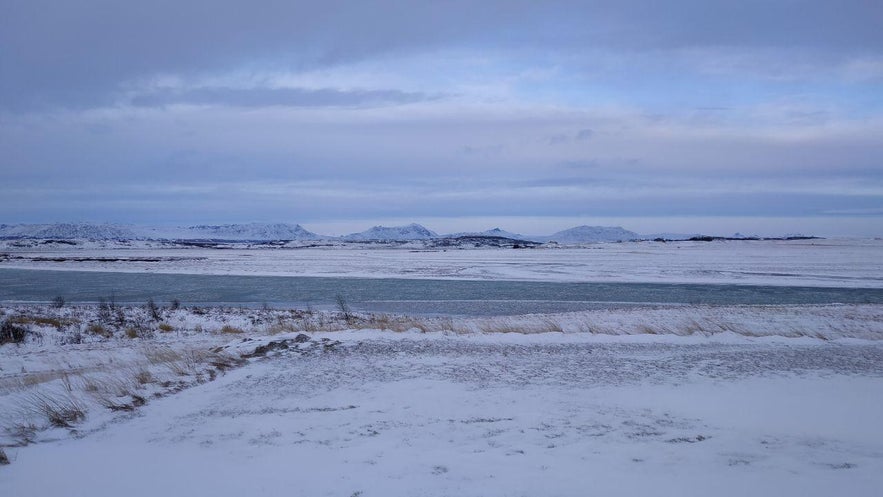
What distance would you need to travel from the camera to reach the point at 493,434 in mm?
7113

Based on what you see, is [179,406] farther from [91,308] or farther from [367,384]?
[91,308]

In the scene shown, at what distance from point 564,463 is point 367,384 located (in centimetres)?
418

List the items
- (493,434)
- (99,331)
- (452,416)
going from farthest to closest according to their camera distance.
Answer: (99,331)
(452,416)
(493,434)

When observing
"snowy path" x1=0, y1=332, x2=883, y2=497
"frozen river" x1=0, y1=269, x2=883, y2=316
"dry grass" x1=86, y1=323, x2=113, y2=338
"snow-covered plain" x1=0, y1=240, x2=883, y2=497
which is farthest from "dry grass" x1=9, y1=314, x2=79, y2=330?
"snowy path" x1=0, y1=332, x2=883, y2=497

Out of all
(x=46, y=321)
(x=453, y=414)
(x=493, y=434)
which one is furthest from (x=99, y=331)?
(x=493, y=434)

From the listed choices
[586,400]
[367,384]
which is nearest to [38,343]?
[367,384]

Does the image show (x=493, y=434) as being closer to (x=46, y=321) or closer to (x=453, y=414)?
Answer: (x=453, y=414)

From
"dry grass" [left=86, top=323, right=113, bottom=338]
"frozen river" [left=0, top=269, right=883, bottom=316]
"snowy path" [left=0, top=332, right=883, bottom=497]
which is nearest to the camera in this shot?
"snowy path" [left=0, top=332, right=883, bottom=497]

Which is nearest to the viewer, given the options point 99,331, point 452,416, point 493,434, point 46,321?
point 493,434

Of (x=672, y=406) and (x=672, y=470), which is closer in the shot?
(x=672, y=470)

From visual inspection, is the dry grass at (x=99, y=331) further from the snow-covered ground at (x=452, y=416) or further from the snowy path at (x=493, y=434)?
the snowy path at (x=493, y=434)

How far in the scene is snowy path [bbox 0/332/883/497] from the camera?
579 centimetres

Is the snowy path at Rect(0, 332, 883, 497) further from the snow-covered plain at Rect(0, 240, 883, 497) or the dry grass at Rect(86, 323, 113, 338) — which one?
the dry grass at Rect(86, 323, 113, 338)

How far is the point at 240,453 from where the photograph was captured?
6570mm
